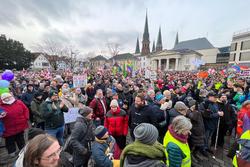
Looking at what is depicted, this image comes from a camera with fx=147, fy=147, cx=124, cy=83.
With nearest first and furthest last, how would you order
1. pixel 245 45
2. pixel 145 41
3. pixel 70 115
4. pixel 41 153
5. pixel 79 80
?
pixel 41 153
pixel 70 115
pixel 79 80
pixel 245 45
pixel 145 41

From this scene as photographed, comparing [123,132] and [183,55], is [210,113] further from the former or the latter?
[183,55]

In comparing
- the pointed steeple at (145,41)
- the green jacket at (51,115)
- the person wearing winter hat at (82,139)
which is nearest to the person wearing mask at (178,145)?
the person wearing winter hat at (82,139)

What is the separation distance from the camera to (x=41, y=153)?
52.4 inches

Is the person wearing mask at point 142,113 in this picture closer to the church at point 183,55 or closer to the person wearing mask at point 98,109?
the person wearing mask at point 98,109

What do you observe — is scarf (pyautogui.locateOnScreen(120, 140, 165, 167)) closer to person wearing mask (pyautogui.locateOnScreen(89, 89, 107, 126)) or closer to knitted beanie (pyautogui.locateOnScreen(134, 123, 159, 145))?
knitted beanie (pyautogui.locateOnScreen(134, 123, 159, 145))

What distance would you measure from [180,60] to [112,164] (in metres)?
71.3

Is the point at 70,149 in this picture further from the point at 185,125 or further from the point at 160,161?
the point at 185,125

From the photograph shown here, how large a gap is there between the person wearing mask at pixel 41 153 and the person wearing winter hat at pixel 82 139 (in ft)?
4.13

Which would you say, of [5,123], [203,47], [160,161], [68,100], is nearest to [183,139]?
[160,161]

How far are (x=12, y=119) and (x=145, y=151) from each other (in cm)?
360

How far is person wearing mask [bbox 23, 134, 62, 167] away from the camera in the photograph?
130cm

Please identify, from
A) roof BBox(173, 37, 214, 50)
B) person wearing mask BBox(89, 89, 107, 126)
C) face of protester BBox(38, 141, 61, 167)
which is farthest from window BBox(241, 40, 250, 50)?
face of protester BBox(38, 141, 61, 167)

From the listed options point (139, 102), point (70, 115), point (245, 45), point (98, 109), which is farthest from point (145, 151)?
point (245, 45)

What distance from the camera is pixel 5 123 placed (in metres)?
3.57
